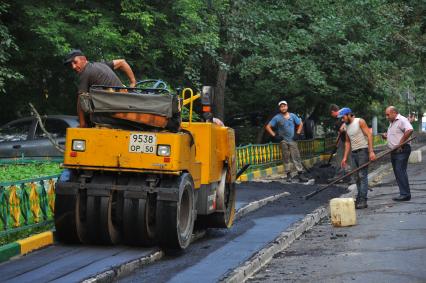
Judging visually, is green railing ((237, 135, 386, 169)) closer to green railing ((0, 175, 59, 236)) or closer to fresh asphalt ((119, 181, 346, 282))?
fresh asphalt ((119, 181, 346, 282))

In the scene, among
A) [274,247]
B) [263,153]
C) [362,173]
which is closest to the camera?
[274,247]

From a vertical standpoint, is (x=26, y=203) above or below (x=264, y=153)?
below

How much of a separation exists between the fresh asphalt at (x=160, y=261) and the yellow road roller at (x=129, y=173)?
0.25 m

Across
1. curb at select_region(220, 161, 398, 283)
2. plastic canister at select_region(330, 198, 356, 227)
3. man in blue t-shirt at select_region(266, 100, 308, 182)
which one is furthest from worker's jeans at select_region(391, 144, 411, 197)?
man in blue t-shirt at select_region(266, 100, 308, 182)

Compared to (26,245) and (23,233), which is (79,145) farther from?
(23,233)

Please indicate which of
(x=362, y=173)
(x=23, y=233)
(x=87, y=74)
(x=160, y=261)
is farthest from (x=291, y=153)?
(x=160, y=261)

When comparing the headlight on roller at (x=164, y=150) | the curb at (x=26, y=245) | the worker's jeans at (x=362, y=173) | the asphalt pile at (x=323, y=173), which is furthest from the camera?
the asphalt pile at (x=323, y=173)

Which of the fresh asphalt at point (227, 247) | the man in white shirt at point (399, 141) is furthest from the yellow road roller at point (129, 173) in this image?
the man in white shirt at point (399, 141)

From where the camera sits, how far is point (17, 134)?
16.7 m

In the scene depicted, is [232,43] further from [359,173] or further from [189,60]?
[359,173]

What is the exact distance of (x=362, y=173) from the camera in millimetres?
14000

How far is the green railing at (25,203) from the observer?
863 cm

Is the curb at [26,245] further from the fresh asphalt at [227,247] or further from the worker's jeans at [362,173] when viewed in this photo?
the worker's jeans at [362,173]

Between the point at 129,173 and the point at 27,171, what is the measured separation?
5289 mm
